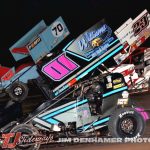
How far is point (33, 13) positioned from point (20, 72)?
226 cm

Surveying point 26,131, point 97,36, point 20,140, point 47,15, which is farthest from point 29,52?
point 20,140

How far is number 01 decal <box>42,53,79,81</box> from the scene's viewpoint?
7488 millimetres

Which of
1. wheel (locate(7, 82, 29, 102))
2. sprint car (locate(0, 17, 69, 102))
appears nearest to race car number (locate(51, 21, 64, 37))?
sprint car (locate(0, 17, 69, 102))

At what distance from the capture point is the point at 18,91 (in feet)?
40.3

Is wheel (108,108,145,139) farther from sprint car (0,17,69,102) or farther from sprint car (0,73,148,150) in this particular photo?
sprint car (0,17,69,102)

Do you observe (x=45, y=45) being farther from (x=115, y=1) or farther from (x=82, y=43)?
(x=82, y=43)

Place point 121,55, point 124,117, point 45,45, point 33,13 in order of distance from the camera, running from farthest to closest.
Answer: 1. point 33,13
2. point 45,45
3. point 121,55
4. point 124,117

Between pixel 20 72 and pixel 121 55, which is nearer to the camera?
pixel 121 55

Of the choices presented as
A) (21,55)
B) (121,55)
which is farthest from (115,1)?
(121,55)

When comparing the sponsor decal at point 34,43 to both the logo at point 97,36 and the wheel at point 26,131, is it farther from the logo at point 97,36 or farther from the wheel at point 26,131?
the wheel at point 26,131

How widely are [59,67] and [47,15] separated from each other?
260 inches

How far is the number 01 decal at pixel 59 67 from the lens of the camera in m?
7.49

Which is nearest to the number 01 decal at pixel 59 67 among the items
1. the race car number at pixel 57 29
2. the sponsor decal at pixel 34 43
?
the race car number at pixel 57 29

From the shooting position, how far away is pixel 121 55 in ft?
30.2
